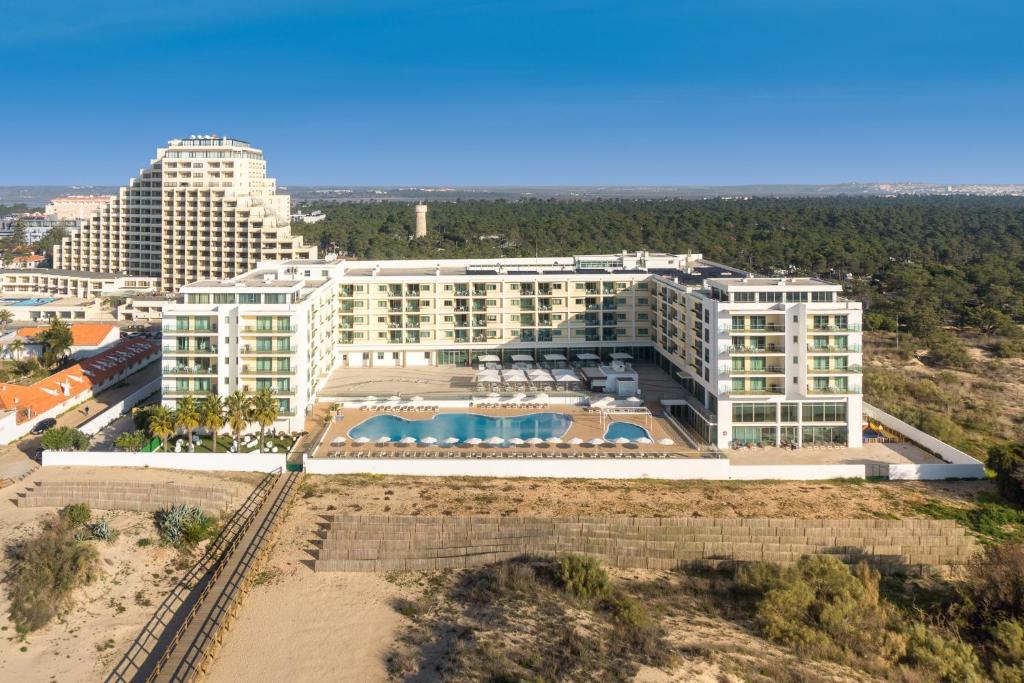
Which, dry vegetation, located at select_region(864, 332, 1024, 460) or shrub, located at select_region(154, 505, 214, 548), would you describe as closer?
shrub, located at select_region(154, 505, 214, 548)

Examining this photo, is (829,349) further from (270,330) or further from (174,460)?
(174,460)

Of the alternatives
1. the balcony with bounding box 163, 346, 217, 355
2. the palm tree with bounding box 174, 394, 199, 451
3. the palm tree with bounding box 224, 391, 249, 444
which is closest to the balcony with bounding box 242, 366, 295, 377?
the balcony with bounding box 163, 346, 217, 355

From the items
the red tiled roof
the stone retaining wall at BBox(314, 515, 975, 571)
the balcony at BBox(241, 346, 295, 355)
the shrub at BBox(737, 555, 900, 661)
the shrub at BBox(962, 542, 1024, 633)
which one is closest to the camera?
the shrub at BBox(737, 555, 900, 661)

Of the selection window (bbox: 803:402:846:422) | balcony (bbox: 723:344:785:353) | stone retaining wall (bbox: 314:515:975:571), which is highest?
balcony (bbox: 723:344:785:353)

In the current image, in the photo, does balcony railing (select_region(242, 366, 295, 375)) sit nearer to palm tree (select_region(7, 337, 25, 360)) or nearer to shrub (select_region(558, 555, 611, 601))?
shrub (select_region(558, 555, 611, 601))

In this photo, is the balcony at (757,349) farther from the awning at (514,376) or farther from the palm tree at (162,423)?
the palm tree at (162,423)

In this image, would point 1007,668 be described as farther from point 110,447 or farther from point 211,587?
point 110,447

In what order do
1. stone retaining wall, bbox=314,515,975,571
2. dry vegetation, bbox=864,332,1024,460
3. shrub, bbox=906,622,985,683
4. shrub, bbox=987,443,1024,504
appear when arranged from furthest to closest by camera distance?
dry vegetation, bbox=864,332,1024,460
shrub, bbox=987,443,1024,504
stone retaining wall, bbox=314,515,975,571
shrub, bbox=906,622,985,683
